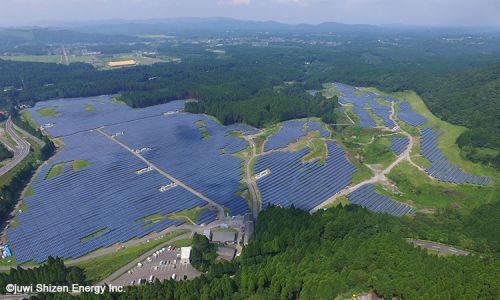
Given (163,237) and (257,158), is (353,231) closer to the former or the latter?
(163,237)

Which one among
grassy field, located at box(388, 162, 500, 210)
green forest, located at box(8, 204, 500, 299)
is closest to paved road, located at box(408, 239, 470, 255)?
green forest, located at box(8, 204, 500, 299)

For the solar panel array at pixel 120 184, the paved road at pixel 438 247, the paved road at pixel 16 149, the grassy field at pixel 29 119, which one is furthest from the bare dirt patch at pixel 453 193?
the grassy field at pixel 29 119

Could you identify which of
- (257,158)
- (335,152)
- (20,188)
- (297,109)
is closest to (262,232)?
(257,158)

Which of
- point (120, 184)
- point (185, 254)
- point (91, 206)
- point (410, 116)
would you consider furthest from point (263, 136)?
point (410, 116)

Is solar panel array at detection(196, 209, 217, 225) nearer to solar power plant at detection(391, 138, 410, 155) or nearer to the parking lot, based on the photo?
the parking lot

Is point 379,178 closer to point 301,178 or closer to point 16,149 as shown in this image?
point 301,178

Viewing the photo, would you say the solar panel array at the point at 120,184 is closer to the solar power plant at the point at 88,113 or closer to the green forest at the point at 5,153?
the solar power plant at the point at 88,113
